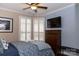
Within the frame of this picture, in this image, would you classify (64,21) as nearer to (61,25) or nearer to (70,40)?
(61,25)

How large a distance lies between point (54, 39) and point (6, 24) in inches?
39.7

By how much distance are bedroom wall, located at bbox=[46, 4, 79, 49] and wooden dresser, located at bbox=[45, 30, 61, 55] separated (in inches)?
3.3

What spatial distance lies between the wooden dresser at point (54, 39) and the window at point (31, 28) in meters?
0.14

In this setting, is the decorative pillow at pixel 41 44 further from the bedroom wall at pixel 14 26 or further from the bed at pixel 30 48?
the bedroom wall at pixel 14 26

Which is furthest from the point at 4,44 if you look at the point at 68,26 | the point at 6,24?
the point at 68,26

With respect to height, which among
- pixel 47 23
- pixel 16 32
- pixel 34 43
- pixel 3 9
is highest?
pixel 3 9

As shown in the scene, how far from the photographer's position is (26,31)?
6.76 ft

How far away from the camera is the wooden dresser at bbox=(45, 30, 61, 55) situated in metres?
2.08

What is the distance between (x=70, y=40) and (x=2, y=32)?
1.30 meters

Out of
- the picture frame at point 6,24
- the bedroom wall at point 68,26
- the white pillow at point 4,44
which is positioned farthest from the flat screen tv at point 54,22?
the white pillow at point 4,44

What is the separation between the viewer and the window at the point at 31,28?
2049 mm

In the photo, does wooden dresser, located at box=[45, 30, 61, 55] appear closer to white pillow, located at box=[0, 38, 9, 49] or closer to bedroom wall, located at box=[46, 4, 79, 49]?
bedroom wall, located at box=[46, 4, 79, 49]

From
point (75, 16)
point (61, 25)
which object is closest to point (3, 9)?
point (61, 25)

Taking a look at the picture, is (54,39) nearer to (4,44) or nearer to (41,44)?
(41,44)
